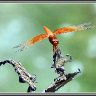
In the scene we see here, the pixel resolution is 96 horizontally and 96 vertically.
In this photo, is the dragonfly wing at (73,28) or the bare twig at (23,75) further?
the dragonfly wing at (73,28)

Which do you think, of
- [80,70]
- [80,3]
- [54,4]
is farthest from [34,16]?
[80,70]

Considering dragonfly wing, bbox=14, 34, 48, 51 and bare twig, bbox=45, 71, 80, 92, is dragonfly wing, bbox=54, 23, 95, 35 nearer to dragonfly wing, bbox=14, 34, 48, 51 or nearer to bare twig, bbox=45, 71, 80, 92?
dragonfly wing, bbox=14, 34, 48, 51

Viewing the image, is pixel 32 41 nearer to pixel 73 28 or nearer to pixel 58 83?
pixel 73 28

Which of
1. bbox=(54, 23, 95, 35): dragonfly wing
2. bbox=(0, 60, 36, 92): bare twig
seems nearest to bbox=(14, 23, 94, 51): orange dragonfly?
bbox=(54, 23, 95, 35): dragonfly wing

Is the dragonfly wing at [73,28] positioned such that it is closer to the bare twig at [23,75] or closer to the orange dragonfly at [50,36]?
the orange dragonfly at [50,36]

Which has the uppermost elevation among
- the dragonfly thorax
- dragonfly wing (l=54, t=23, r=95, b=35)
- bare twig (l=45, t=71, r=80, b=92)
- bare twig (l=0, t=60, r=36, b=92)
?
dragonfly wing (l=54, t=23, r=95, b=35)

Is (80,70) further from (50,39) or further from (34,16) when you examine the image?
(34,16)

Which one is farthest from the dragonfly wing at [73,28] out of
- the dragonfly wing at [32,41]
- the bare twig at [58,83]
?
the bare twig at [58,83]

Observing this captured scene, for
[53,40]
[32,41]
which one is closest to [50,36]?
[53,40]

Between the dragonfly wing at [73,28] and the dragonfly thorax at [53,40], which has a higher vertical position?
the dragonfly wing at [73,28]
